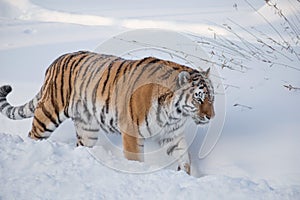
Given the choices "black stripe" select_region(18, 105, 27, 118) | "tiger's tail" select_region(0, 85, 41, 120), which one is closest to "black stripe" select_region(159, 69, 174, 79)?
"tiger's tail" select_region(0, 85, 41, 120)

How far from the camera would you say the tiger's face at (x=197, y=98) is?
3.14 meters

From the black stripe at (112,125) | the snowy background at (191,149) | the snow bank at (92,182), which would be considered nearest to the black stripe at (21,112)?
the snowy background at (191,149)

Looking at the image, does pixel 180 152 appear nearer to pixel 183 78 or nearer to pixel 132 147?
pixel 132 147

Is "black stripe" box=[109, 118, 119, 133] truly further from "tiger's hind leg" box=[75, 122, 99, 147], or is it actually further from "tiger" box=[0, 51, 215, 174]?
"tiger's hind leg" box=[75, 122, 99, 147]

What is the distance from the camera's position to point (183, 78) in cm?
318

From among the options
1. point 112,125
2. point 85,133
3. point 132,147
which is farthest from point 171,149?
point 85,133

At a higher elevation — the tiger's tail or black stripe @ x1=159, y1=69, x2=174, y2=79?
black stripe @ x1=159, y1=69, x2=174, y2=79

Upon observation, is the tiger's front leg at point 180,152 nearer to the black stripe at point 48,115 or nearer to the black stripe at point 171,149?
the black stripe at point 171,149

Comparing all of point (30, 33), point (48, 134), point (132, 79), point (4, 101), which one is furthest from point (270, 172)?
point (30, 33)

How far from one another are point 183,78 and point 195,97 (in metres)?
0.16

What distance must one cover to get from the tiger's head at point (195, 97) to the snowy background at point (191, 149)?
321mm

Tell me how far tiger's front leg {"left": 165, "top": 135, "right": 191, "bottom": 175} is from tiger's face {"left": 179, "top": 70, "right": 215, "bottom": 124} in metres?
0.26

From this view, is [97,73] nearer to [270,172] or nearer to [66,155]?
[66,155]

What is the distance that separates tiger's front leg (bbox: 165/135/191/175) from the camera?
332cm
